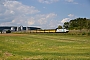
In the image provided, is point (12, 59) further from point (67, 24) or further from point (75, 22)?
point (67, 24)

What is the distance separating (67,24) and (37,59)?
151 metres

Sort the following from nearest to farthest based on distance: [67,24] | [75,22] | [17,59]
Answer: [17,59], [75,22], [67,24]

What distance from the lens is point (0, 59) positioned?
1806 cm

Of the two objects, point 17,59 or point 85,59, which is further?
point 17,59

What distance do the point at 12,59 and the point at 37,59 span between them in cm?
236

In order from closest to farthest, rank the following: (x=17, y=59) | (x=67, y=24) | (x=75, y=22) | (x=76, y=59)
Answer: (x=76, y=59) < (x=17, y=59) < (x=75, y=22) < (x=67, y=24)

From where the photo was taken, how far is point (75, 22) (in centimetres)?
15512

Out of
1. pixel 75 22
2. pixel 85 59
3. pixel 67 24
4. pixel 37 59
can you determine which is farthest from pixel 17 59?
pixel 67 24

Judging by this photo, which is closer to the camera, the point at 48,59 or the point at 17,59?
the point at 48,59

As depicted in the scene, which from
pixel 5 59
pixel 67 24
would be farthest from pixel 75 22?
pixel 5 59

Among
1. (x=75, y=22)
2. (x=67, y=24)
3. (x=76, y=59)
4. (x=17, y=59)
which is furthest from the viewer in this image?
(x=67, y=24)

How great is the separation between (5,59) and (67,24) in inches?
5904

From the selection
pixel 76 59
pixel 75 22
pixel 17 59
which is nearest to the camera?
pixel 76 59

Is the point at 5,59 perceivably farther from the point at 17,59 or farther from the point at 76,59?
the point at 76,59
